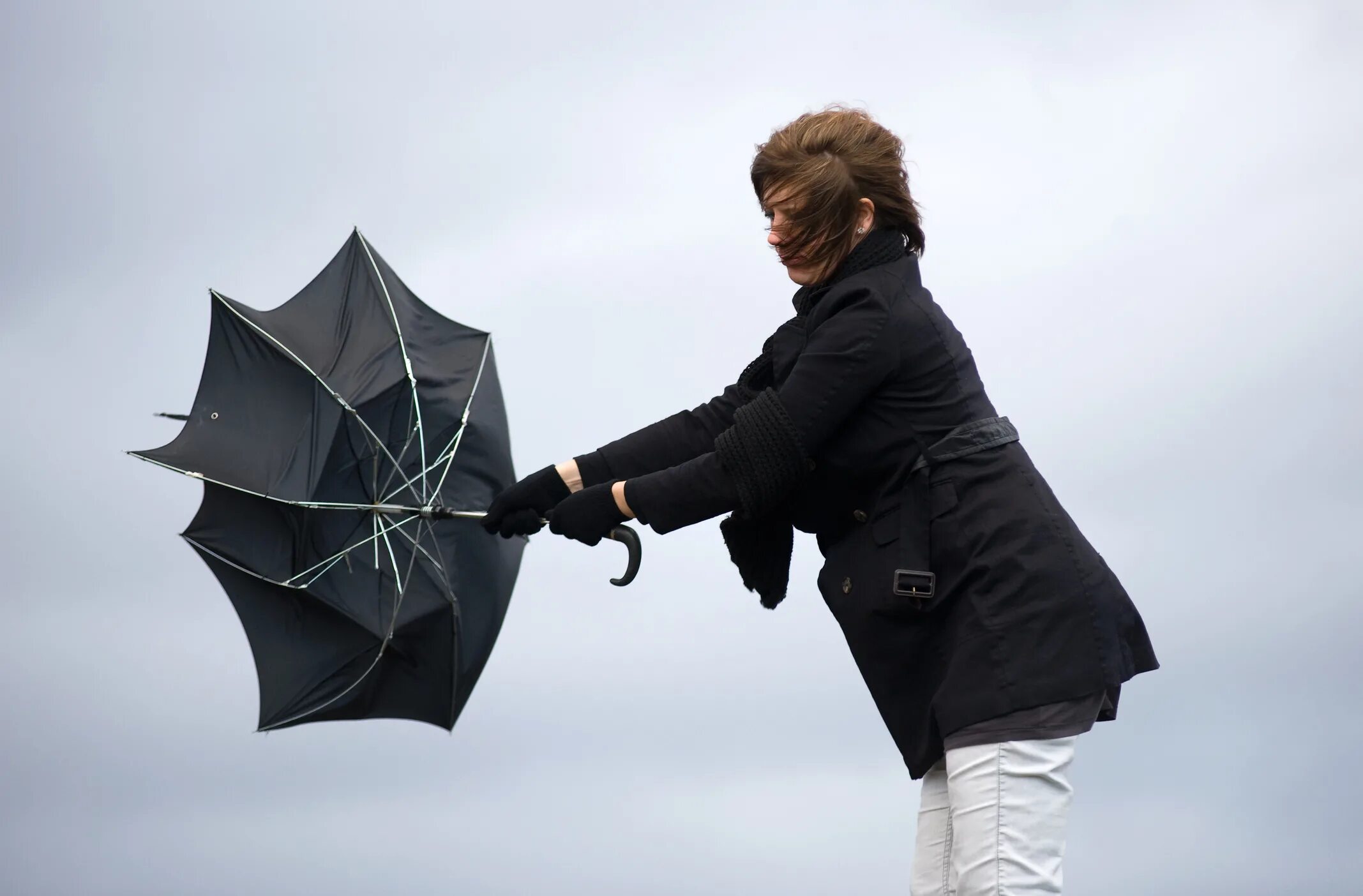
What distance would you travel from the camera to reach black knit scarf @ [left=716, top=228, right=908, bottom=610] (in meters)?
2.91

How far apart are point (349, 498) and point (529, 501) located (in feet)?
2.62

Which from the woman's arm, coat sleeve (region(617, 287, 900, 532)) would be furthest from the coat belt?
the woman's arm

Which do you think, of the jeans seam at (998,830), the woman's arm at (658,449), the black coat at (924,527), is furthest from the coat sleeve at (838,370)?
the jeans seam at (998,830)

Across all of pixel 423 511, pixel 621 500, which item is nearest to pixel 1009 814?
pixel 621 500

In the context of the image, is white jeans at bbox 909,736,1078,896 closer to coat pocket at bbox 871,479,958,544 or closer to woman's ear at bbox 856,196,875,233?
coat pocket at bbox 871,479,958,544

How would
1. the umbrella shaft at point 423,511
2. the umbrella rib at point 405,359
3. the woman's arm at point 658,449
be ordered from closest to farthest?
the woman's arm at point 658,449 < the umbrella shaft at point 423,511 < the umbrella rib at point 405,359

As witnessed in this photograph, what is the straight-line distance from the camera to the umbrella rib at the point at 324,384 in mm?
4133

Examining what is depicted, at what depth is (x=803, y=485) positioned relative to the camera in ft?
9.95

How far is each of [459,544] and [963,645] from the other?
1.99 metres

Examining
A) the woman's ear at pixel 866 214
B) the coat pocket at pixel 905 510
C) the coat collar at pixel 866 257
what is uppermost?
the woman's ear at pixel 866 214

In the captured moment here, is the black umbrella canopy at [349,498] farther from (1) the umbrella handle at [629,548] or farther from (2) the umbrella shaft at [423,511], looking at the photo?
(1) the umbrella handle at [629,548]

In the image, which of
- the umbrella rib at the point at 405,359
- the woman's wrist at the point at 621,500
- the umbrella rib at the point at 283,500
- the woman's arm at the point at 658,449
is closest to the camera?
the woman's wrist at the point at 621,500

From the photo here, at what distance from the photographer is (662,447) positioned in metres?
3.63

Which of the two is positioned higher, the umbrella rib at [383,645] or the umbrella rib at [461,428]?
the umbrella rib at [461,428]
